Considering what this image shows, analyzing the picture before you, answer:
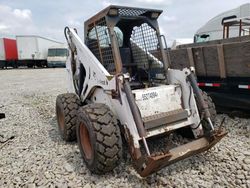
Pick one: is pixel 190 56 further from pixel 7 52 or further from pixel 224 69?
pixel 7 52

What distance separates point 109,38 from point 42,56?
1170 inches

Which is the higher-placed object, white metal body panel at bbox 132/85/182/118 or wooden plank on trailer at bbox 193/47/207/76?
wooden plank on trailer at bbox 193/47/207/76

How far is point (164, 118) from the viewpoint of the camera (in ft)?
12.3

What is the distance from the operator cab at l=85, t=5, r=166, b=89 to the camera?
4000 mm

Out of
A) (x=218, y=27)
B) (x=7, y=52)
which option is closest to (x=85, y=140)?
(x=218, y=27)

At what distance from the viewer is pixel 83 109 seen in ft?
12.3

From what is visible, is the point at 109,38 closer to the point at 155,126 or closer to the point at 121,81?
the point at 121,81

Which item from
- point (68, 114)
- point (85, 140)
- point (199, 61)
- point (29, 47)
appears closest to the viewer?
point (85, 140)

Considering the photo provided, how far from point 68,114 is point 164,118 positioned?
1.82 metres

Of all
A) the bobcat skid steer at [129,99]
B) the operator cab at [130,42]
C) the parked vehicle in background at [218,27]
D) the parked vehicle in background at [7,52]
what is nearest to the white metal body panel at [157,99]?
the bobcat skid steer at [129,99]

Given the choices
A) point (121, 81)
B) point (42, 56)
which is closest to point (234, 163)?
point (121, 81)

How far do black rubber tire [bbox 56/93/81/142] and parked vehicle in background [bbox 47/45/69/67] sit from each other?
1024 inches

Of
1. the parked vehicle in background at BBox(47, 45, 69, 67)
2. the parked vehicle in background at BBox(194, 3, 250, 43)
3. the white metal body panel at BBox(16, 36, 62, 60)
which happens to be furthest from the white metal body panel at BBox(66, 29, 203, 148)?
the white metal body panel at BBox(16, 36, 62, 60)

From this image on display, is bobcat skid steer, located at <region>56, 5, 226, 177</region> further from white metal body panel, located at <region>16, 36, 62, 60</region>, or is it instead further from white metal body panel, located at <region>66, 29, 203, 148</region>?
white metal body panel, located at <region>16, 36, 62, 60</region>
